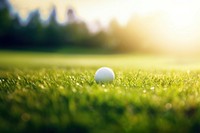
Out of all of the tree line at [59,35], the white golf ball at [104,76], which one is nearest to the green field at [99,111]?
the white golf ball at [104,76]

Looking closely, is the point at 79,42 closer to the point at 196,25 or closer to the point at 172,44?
the point at 172,44

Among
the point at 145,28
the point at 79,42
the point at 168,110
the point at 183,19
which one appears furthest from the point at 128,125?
the point at 145,28

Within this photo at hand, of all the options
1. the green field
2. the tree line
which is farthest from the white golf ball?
the tree line

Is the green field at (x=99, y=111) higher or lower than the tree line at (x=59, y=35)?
lower

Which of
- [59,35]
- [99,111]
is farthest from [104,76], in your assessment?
[59,35]

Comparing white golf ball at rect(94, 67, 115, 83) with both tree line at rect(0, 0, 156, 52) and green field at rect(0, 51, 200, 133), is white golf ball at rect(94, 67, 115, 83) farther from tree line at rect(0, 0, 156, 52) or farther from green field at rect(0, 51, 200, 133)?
tree line at rect(0, 0, 156, 52)

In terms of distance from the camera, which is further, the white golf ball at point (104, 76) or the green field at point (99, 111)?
the white golf ball at point (104, 76)

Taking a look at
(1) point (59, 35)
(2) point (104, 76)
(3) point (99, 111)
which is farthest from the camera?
(1) point (59, 35)

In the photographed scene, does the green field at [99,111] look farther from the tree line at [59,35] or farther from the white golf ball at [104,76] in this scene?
the tree line at [59,35]

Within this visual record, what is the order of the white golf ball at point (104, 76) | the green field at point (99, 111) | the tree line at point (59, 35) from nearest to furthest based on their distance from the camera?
the green field at point (99, 111) < the white golf ball at point (104, 76) < the tree line at point (59, 35)

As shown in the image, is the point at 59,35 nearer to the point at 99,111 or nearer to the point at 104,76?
the point at 104,76

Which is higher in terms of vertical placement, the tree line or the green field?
the tree line

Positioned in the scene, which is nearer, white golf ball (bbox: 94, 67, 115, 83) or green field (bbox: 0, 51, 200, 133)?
green field (bbox: 0, 51, 200, 133)
